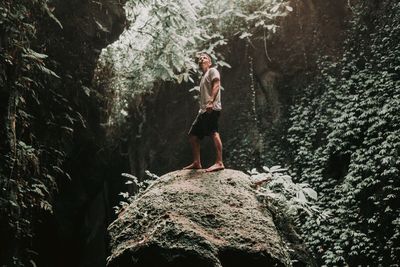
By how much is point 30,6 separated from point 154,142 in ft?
19.0

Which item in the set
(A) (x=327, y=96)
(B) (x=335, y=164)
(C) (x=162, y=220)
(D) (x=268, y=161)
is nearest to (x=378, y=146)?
(B) (x=335, y=164)

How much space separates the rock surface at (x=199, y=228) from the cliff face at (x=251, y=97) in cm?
461

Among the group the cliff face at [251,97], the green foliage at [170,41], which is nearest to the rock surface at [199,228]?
the green foliage at [170,41]

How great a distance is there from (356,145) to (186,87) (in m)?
5.54

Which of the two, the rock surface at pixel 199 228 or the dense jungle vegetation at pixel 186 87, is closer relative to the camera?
the rock surface at pixel 199 228

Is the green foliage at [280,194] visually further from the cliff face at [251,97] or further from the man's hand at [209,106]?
the cliff face at [251,97]

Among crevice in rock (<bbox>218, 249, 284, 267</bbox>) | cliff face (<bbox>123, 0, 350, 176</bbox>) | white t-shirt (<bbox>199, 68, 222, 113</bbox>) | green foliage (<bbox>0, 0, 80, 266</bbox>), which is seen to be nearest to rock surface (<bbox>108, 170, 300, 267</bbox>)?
crevice in rock (<bbox>218, 249, 284, 267</bbox>)

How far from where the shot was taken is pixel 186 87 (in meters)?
12.5

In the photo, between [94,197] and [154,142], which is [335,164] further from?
[94,197]

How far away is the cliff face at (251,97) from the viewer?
406 inches

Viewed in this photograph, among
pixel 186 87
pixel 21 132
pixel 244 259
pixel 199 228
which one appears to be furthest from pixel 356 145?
pixel 21 132

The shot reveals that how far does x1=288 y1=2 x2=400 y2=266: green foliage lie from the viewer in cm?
741

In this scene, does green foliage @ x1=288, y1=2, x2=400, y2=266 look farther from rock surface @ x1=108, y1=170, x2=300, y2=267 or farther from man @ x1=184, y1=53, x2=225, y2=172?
man @ x1=184, y1=53, x2=225, y2=172

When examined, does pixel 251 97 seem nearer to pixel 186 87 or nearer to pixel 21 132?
pixel 186 87
